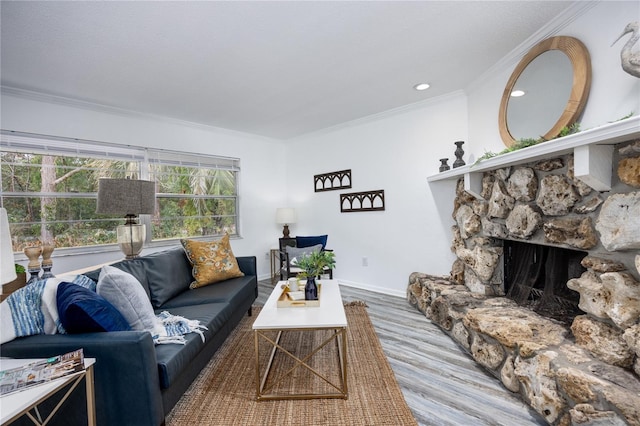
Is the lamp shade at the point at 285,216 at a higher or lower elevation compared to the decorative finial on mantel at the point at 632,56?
lower

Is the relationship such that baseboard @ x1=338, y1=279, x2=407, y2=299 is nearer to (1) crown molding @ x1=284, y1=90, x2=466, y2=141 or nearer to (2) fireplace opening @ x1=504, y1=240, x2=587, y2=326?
(2) fireplace opening @ x1=504, y1=240, x2=587, y2=326

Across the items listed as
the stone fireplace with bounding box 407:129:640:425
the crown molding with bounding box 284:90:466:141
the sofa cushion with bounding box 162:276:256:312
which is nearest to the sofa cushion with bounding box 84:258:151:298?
the sofa cushion with bounding box 162:276:256:312

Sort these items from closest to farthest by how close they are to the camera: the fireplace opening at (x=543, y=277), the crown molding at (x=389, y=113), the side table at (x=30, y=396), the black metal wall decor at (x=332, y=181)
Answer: the side table at (x=30, y=396), the fireplace opening at (x=543, y=277), the crown molding at (x=389, y=113), the black metal wall decor at (x=332, y=181)

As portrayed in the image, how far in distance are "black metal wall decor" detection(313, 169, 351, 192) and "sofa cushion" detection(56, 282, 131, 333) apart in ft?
10.9

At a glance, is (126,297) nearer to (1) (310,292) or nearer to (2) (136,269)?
(2) (136,269)

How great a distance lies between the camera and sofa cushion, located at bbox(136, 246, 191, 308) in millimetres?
2361

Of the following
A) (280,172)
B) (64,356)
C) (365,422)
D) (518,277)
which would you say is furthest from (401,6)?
(280,172)

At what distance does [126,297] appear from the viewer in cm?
168

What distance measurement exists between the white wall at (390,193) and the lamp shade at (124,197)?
2.58 metres

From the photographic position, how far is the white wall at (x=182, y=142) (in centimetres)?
294

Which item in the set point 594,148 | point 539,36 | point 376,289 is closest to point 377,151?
point 376,289

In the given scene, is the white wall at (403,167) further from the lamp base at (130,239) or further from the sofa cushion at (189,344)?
the lamp base at (130,239)

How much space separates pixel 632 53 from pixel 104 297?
3.07m

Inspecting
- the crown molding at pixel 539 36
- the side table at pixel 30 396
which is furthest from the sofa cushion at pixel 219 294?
the crown molding at pixel 539 36
